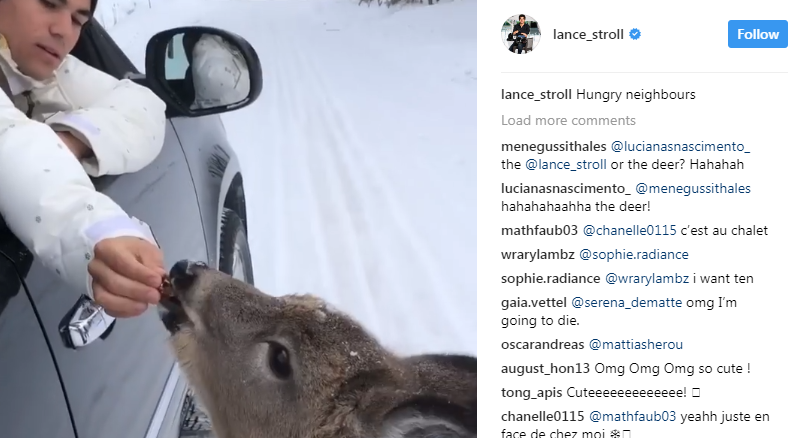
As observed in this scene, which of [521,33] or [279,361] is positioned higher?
[521,33]

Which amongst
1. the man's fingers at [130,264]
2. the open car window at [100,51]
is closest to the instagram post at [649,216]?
the man's fingers at [130,264]

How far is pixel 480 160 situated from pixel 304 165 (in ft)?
5.32

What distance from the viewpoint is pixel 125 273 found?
1013 mm

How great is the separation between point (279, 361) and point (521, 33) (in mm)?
947

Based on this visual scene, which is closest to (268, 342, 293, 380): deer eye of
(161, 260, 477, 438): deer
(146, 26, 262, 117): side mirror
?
(161, 260, 477, 438): deer

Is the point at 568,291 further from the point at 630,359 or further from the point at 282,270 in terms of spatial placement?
the point at 282,270

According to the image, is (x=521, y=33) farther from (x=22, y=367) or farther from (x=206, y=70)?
(x=22, y=367)

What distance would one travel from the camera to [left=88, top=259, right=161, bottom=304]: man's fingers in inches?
39.2

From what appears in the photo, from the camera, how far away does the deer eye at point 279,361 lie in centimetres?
145

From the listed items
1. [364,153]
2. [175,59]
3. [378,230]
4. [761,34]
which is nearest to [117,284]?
[175,59]

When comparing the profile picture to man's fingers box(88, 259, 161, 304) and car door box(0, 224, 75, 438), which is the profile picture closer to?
man's fingers box(88, 259, 161, 304)

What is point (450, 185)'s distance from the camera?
218cm

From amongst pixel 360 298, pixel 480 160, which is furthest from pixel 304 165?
pixel 480 160

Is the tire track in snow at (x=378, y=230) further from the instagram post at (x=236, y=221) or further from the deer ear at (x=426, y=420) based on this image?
the deer ear at (x=426, y=420)
